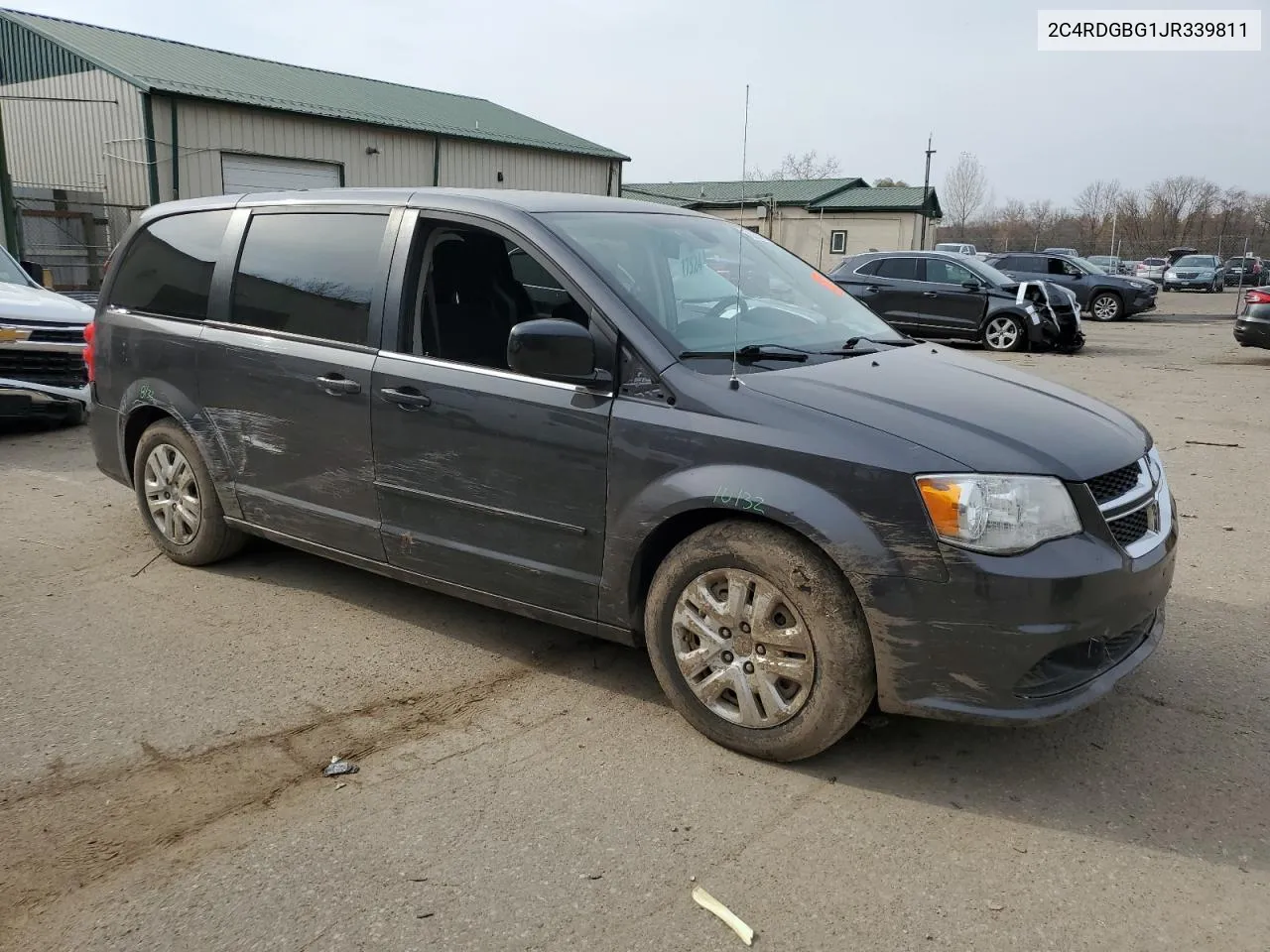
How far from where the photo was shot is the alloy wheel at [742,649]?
313 centimetres

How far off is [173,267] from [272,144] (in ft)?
66.5

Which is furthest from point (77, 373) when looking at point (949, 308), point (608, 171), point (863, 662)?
point (608, 171)

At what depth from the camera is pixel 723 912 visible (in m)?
2.55

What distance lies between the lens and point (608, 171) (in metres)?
32.9

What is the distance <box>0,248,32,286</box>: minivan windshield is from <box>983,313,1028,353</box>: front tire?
14206 mm

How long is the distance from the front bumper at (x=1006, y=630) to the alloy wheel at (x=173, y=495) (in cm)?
355

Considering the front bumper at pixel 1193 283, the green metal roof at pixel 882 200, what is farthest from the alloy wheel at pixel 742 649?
the front bumper at pixel 1193 283

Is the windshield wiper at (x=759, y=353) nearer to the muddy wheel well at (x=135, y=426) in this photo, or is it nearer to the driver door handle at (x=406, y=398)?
the driver door handle at (x=406, y=398)

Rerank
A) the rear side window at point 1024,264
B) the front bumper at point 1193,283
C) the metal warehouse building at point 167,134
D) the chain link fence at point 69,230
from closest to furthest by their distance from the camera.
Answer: the chain link fence at point 69,230 < the metal warehouse building at point 167,134 < the rear side window at point 1024,264 < the front bumper at point 1193,283

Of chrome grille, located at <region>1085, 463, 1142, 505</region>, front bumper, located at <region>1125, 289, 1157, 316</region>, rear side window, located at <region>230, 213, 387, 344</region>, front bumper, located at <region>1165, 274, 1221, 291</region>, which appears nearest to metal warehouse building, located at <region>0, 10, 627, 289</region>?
rear side window, located at <region>230, 213, 387, 344</region>

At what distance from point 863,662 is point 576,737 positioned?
Answer: 1.06m

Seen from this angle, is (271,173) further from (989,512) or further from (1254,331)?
(989,512)

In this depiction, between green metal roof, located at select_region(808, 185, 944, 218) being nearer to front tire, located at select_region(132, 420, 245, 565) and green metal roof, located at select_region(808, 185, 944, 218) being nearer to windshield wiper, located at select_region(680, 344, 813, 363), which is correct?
front tire, located at select_region(132, 420, 245, 565)

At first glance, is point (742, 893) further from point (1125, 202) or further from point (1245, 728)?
point (1125, 202)
